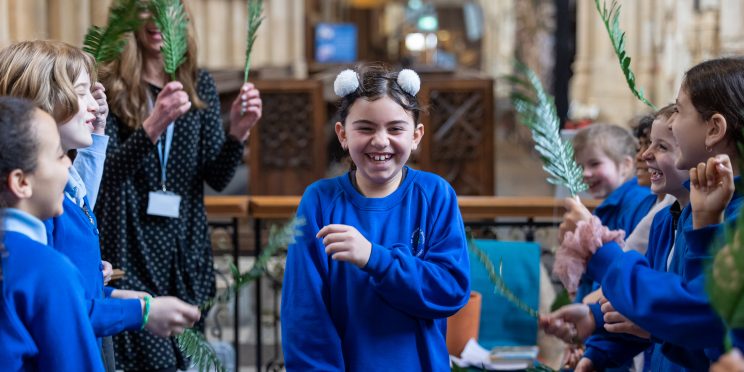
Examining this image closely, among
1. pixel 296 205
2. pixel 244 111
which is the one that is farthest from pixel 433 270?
pixel 296 205

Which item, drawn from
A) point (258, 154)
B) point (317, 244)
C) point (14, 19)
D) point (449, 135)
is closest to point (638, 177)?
point (317, 244)

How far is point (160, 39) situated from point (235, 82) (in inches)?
258

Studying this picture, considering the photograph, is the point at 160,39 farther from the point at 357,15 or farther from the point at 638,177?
the point at 357,15

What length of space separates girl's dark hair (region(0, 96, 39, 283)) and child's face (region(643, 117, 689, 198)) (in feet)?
4.91

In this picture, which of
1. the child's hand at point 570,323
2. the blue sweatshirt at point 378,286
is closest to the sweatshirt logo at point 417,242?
the blue sweatshirt at point 378,286

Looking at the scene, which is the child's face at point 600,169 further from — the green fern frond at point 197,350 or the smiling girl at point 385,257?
the green fern frond at point 197,350

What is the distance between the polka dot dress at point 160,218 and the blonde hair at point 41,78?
34.8 inches

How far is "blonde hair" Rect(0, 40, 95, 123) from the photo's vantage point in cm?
225

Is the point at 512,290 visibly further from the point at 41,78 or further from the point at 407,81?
the point at 41,78

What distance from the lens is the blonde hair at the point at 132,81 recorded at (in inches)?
129

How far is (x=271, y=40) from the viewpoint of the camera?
18.5 metres

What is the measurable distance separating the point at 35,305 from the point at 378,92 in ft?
3.11

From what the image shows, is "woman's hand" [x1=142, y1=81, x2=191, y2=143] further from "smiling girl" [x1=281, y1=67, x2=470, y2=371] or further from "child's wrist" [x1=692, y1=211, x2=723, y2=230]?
"child's wrist" [x1=692, y1=211, x2=723, y2=230]

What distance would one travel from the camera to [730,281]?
4.91ft
